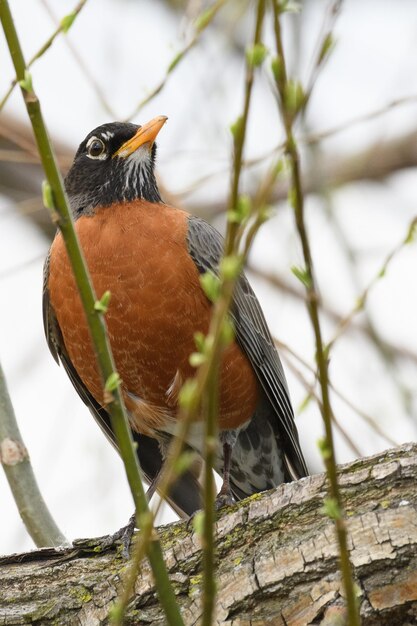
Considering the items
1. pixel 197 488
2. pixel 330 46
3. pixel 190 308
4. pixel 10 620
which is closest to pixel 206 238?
pixel 190 308

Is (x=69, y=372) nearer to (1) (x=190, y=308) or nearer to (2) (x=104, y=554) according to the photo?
(1) (x=190, y=308)

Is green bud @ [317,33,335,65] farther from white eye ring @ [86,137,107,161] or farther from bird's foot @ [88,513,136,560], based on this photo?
white eye ring @ [86,137,107,161]

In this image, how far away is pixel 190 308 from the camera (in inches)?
183

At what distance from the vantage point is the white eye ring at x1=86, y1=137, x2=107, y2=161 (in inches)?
208

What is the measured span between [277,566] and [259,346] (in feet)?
6.55

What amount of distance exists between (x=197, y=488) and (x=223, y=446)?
0.29 meters

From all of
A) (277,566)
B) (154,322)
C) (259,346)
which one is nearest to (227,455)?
(259,346)

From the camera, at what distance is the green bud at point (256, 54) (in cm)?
160

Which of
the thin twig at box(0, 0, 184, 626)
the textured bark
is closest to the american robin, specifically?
→ the textured bark

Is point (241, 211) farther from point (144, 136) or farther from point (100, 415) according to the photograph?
point (100, 415)

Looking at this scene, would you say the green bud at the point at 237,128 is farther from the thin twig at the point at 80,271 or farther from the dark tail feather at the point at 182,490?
the dark tail feather at the point at 182,490

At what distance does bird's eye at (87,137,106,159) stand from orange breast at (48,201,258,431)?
0.51 metres

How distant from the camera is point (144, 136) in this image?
4.88 meters

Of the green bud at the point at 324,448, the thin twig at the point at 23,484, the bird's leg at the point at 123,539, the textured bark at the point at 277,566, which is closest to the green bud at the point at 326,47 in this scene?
the green bud at the point at 324,448
